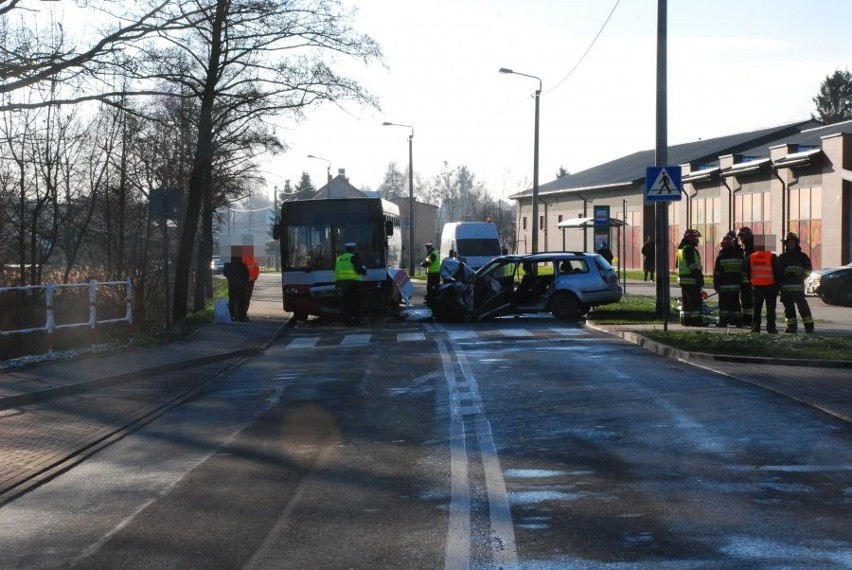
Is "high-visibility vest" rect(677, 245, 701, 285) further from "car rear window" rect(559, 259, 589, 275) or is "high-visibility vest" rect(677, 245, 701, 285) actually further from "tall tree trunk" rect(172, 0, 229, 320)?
"tall tree trunk" rect(172, 0, 229, 320)

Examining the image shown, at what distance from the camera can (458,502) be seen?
24.1ft

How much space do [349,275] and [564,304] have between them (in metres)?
4.87

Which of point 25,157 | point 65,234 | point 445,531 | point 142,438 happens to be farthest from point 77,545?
point 65,234

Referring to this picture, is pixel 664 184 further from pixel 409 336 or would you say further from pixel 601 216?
pixel 601 216

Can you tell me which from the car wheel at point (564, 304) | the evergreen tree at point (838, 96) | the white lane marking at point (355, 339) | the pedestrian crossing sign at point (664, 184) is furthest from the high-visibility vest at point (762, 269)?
the evergreen tree at point (838, 96)

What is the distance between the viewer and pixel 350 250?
25.0 meters

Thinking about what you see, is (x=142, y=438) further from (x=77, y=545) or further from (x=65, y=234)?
(x=65, y=234)

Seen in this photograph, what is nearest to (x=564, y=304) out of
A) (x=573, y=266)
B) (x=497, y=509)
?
(x=573, y=266)

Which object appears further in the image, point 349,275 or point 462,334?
point 349,275

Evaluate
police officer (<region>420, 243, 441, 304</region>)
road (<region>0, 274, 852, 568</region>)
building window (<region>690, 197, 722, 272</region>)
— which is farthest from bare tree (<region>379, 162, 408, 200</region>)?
road (<region>0, 274, 852, 568</region>)

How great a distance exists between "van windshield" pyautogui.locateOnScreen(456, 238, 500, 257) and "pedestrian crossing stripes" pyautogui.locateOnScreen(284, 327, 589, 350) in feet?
67.1

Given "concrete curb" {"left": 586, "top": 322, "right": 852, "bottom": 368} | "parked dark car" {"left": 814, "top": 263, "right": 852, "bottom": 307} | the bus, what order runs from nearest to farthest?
"concrete curb" {"left": 586, "top": 322, "right": 852, "bottom": 368} < the bus < "parked dark car" {"left": 814, "top": 263, "right": 852, "bottom": 307}

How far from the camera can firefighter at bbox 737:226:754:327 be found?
21.0 m

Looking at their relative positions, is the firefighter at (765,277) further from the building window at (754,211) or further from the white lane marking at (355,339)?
the building window at (754,211)
